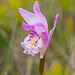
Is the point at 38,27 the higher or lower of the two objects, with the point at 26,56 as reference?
higher

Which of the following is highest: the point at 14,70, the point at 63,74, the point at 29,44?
the point at 29,44

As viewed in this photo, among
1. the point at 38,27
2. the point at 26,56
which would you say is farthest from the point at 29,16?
the point at 26,56

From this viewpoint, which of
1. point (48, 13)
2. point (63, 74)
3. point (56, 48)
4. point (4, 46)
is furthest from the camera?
point (48, 13)

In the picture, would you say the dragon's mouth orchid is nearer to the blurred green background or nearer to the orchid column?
the orchid column

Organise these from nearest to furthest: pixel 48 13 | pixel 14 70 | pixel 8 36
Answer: pixel 14 70
pixel 8 36
pixel 48 13

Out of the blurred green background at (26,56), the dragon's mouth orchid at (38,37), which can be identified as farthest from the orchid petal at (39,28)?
the blurred green background at (26,56)

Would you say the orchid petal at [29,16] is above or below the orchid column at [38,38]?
above

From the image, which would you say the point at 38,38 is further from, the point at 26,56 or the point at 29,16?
the point at 26,56

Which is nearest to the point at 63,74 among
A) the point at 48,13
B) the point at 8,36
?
the point at 8,36

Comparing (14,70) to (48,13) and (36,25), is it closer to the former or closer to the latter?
(36,25)

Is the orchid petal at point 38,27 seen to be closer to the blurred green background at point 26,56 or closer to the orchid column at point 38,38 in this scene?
the orchid column at point 38,38

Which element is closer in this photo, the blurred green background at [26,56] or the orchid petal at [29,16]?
the orchid petal at [29,16]
